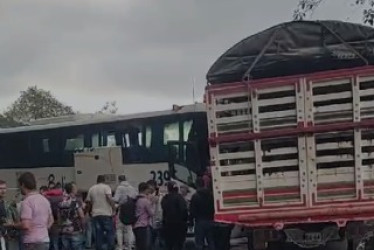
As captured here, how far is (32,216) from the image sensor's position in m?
10.4

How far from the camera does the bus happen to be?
2241cm

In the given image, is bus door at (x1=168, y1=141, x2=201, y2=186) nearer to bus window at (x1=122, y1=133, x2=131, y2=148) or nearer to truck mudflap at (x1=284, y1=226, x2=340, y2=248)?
bus window at (x1=122, y1=133, x2=131, y2=148)

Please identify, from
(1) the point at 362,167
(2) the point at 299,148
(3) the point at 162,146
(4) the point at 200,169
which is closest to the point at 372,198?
(1) the point at 362,167

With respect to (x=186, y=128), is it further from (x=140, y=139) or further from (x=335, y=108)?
(x=335, y=108)

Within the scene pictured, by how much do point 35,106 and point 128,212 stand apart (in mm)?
51932

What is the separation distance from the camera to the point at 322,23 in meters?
13.0

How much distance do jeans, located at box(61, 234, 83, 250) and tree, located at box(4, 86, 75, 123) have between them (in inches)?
1986

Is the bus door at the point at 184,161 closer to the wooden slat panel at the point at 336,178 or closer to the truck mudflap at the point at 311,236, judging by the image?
the truck mudflap at the point at 311,236

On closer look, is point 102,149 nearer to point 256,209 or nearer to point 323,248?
point 323,248

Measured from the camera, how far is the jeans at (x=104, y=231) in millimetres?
16703

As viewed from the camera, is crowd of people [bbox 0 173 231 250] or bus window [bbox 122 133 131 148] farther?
bus window [bbox 122 133 131 148]

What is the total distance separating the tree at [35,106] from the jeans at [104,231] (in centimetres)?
4930

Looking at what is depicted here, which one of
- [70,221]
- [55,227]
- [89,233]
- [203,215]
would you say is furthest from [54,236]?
[89,233]

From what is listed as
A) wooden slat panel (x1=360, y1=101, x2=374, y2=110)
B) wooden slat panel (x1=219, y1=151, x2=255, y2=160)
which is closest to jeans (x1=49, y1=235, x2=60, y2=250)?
wooden slat panel (x1=219, y1=151, x2=255, y2=160)
